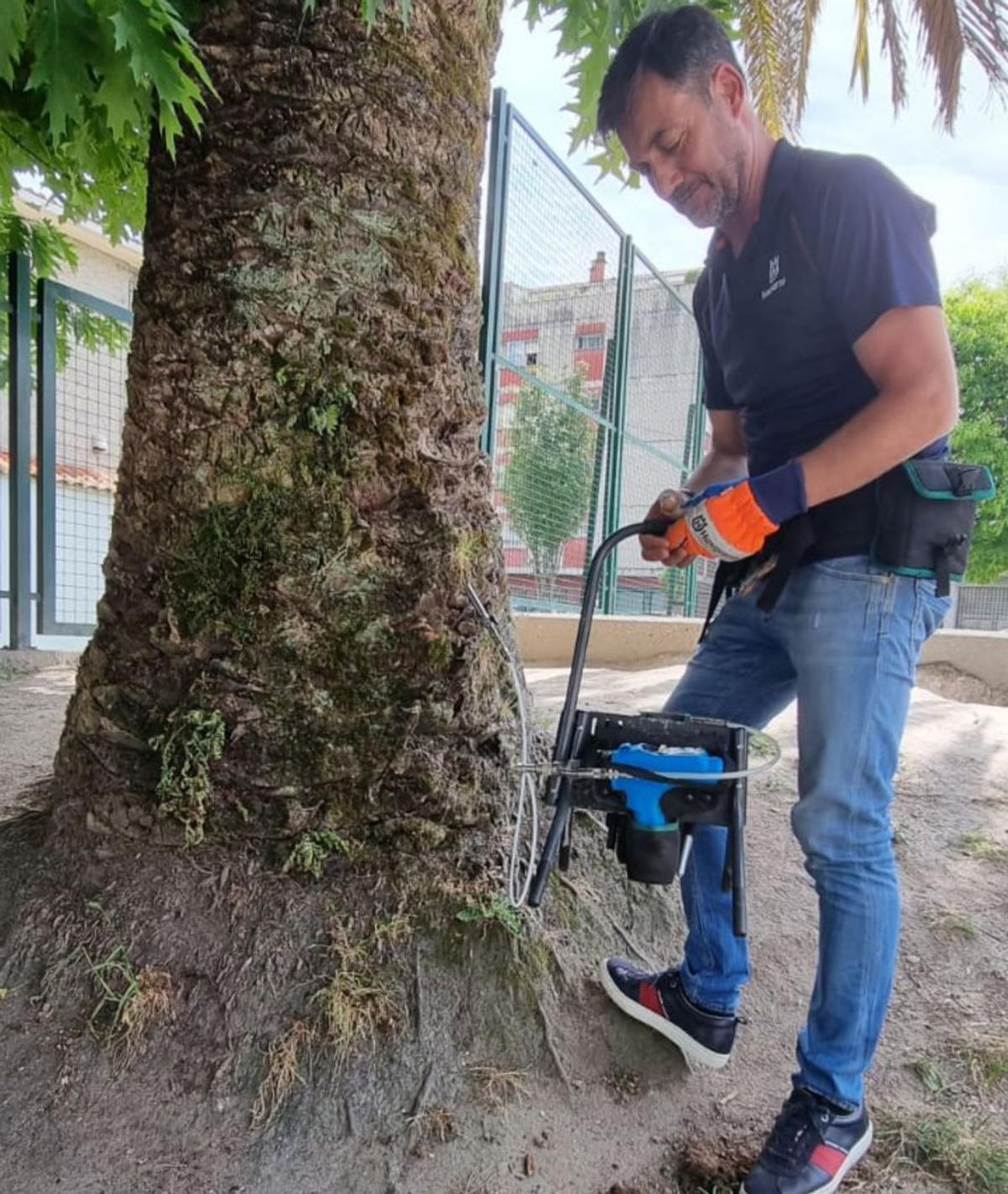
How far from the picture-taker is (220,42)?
188cm

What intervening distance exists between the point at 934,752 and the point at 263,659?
322cm

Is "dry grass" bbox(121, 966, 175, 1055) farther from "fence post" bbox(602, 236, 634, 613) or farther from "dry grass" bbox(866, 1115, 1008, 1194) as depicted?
"fence post" bbox(602, 236, 634, 613)

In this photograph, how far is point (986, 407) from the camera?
19.8 m

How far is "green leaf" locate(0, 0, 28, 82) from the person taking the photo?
1556mm

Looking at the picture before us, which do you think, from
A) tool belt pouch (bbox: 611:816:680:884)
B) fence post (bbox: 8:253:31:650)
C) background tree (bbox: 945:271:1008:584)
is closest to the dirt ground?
tool belt pouch (bbox: 611:816:680:884)

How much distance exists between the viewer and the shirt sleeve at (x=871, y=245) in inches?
58.6

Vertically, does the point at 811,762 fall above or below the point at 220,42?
below

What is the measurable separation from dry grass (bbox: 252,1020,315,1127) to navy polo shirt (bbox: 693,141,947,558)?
1.34 metres

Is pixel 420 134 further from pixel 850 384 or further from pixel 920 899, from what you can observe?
pixel 920 899

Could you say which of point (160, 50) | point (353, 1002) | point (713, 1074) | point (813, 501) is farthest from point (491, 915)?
point (160, 50)

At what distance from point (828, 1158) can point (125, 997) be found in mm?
1317

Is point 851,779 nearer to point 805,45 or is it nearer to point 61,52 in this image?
point 61,52

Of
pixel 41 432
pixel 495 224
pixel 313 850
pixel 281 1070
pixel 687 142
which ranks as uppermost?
pixel 495 224

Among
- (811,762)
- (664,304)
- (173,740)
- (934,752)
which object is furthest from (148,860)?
(664,304)
